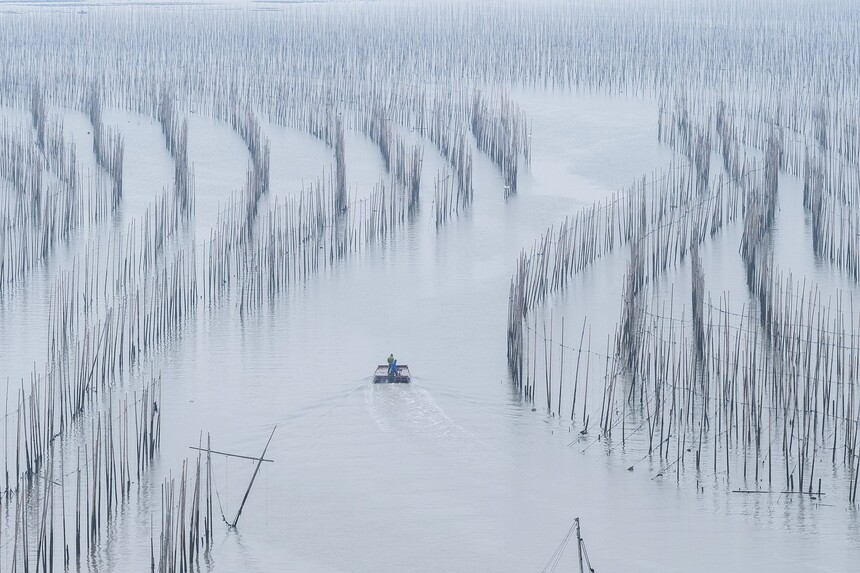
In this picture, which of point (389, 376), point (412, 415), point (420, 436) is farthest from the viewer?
point (389, 376)

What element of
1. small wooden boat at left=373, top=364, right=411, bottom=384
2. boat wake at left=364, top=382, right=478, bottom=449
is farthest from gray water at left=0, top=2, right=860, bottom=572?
small wooden boat at left=373, top=364, right=411, bottom=384

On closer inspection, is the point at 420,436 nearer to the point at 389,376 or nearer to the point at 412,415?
the point at 412,415

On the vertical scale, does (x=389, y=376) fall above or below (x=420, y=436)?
above

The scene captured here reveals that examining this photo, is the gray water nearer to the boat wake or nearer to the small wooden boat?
the boat wake

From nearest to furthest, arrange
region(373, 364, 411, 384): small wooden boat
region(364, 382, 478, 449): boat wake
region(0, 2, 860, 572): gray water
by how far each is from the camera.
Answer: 1. region(0, 2, 860, 572): gray water
2. region(364, 382, 478, 449): boat wake
3. region(373, 364, 411, 384): small wooden boat

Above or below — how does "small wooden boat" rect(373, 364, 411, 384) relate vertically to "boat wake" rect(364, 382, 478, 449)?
above

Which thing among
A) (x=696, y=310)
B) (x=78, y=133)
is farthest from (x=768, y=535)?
(x=78, y=133)

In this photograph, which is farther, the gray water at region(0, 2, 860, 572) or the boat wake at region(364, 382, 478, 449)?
the boat wake at region(364, 382, 478, 449)

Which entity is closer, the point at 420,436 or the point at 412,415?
the point at 420,436

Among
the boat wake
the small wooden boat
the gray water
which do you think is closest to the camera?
the gray water

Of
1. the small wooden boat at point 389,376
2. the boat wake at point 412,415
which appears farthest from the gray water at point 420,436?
the small wooden boat at point 389,376

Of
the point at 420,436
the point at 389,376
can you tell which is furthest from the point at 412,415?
the point at 389,376
